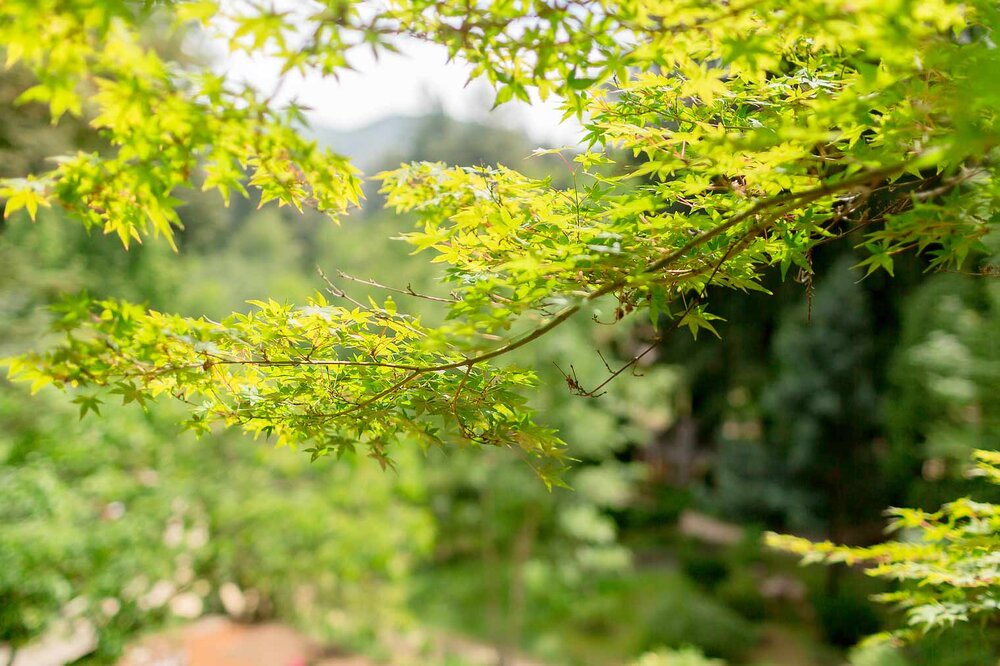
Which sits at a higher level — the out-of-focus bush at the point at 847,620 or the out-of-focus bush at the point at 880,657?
the out-of-focus bush at the point at 880,657

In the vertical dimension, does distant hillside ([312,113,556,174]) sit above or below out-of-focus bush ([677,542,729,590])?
above

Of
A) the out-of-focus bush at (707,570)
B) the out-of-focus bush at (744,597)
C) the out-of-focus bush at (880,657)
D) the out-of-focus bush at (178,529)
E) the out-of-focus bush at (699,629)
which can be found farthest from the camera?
the out-of-focus bush at (707,570)

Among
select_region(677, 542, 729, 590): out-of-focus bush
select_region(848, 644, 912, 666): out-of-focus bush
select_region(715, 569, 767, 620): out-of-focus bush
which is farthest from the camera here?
select_region(677, 542, 729, 590): out-of-focus bush

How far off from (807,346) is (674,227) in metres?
8.73

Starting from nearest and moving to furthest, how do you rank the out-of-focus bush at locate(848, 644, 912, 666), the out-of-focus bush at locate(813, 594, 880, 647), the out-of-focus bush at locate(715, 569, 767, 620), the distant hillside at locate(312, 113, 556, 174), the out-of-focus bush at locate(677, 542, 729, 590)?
the out-of-focus bush at locate(848, 644, 912, 666), the out-of-focus bush at locate(813, 594, 880, 647), the out-of-focus bush at locate(715, 569, 767, 620), the out-of-focus bush at locate(677, 542, 729, 590), the distant hillside at locate(312, 113, 556, 174)

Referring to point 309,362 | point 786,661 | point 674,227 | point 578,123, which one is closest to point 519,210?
point 578,123

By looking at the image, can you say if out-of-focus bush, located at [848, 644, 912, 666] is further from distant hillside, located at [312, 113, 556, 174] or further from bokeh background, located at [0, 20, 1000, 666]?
distant hillside, located at [312, 113, 556, 174]

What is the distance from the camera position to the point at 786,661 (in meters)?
7.55

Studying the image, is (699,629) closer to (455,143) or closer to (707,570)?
(707,570)

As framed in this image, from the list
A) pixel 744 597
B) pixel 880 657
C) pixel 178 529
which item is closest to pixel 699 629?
pixel 744 597

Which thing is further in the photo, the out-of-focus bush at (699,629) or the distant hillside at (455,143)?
the distant hillside at (455,143)

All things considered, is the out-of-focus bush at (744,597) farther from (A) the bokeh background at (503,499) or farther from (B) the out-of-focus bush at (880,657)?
(B) the out-of-focus bush at (880,657)

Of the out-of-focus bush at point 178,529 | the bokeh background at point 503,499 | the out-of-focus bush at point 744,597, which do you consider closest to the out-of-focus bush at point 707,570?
the bokeh background at point 503,499

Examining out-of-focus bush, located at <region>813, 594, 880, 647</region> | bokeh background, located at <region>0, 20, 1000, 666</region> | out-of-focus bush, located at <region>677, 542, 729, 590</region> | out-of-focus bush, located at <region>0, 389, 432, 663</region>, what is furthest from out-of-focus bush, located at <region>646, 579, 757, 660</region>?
out-of-focus bush, located at <region>0, 389, 432, 663</region>
